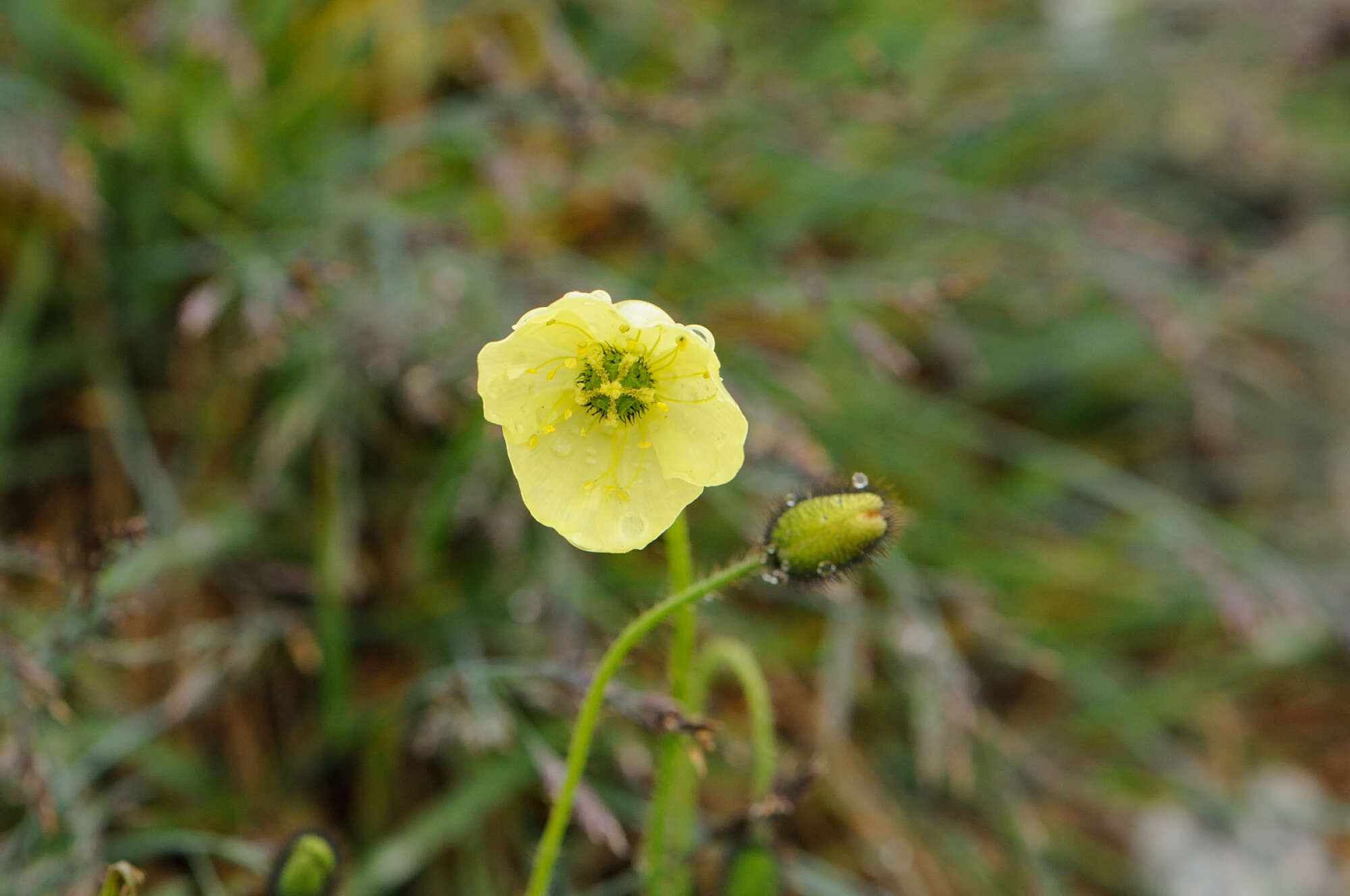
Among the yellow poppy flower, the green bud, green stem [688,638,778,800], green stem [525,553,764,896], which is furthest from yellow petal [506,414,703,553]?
the green bud

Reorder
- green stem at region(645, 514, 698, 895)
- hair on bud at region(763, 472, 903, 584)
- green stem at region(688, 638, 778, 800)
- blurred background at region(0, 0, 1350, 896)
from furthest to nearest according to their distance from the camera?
1. blurred background at region(0, 0, 1350, 896)
2. green stem at region(688, 638, 778, 800)
3. green stem at region(645, 514, 698, 895)
4. hair on bud at region(763, 472, 903, 584)

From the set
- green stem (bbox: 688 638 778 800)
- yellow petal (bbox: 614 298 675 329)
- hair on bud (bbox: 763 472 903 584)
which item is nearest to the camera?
hair on bud (bbox: 763 472 903 584)

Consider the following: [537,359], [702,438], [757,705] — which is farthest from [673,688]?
[537,359]

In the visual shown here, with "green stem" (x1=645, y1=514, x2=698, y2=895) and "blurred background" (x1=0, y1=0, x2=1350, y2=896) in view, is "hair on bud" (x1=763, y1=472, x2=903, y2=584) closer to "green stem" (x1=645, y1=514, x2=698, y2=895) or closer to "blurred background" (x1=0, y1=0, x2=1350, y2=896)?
"green stem" (x1=645, y1=514, x2=698, y2=895)

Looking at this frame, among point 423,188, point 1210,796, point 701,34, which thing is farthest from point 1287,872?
point 423,188

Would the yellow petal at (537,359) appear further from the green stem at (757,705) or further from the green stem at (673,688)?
the green stem at (757,705)

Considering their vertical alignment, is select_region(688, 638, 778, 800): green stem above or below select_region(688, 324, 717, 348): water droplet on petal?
below

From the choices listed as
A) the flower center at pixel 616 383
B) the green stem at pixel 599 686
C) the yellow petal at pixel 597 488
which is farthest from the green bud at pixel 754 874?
the flower center at pixel 616 383
